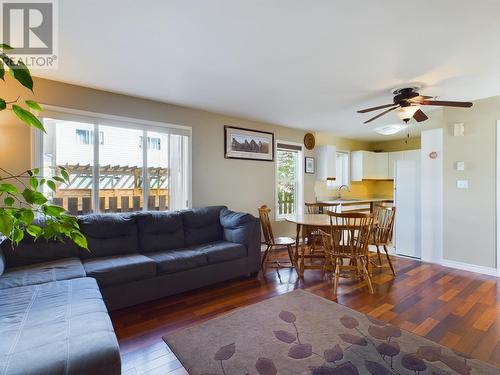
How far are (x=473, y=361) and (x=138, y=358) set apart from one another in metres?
2.32

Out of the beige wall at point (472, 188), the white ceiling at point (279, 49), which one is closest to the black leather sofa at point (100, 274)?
the white ceiling at point (279, 49)

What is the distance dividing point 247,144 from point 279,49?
244 centimetres

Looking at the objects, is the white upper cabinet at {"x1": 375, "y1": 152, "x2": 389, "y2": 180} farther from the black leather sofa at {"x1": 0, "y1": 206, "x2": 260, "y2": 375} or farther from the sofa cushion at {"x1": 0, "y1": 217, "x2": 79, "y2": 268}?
the sofa cushion at {"x1": 0, "y1": 217, "x2": 79, "y2": 268}

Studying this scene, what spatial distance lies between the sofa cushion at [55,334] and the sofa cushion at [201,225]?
1.68 m

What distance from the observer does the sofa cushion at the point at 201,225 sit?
355cm

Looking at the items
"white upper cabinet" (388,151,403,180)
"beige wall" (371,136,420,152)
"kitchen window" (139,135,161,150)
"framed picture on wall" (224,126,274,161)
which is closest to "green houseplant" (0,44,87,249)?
"kitchen window" (139,135,161,150)

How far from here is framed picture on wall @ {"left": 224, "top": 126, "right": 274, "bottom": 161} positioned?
14.6 feet

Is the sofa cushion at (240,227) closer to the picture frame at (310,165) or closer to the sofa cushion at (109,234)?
the sofa cushion at (109,234)

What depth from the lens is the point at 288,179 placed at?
18.2 feet

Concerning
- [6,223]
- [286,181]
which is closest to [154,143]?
A: [286,181]

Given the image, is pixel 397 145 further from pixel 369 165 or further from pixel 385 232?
pixel 385 232

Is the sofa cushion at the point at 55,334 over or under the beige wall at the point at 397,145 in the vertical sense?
under

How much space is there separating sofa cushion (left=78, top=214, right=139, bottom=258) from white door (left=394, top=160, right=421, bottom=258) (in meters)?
4.19

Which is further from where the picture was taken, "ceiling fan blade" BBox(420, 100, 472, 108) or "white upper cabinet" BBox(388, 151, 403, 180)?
"white upper cabinet" BBox(388, 151, 403, 180)
